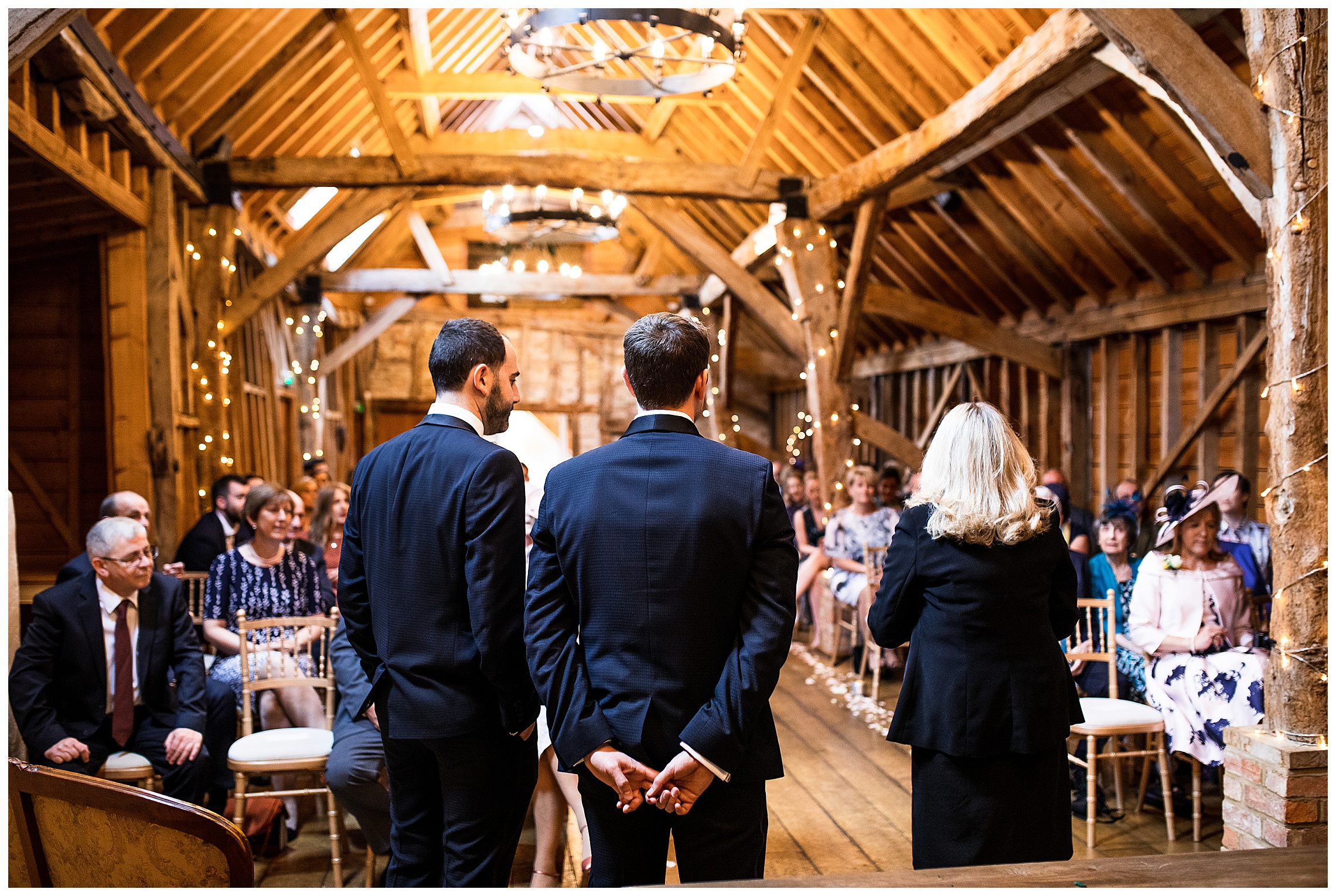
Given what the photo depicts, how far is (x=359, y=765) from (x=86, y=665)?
3.11 ft

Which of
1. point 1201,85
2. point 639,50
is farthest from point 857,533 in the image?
point 1201,85

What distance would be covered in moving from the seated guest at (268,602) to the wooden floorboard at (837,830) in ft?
1.43

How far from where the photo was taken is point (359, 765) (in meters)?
3.02

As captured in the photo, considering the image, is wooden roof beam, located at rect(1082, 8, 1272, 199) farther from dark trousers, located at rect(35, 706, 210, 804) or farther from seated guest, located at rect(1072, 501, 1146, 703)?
dark trousers, located at rect(35, 706, 210, 804)

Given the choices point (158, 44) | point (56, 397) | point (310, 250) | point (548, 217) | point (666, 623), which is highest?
point (158, 44)

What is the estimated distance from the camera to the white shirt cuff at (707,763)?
5.92 feet

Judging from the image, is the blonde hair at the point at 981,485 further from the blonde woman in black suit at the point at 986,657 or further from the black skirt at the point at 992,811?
the black skirt at the point at 992,811

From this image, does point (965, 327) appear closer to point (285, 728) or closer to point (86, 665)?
point (285, 728)

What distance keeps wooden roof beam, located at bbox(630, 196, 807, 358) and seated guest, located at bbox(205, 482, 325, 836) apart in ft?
15.0

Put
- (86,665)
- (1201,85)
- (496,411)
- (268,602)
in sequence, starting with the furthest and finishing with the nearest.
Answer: (268,602) → (1201,85) → (86,665) → (496,411)

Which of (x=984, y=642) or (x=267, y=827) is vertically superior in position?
(x=984, y=642)

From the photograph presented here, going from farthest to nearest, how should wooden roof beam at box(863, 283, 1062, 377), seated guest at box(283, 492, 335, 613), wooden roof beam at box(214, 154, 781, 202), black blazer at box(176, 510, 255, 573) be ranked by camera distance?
wooden roof beam at box(863, 283, 1062, 377) < wooden roof beam at box(214, 154, 781, 202) < black blazer at box(176, 510, 255, 573) < seated guest at box(283, 492, 335, 613)

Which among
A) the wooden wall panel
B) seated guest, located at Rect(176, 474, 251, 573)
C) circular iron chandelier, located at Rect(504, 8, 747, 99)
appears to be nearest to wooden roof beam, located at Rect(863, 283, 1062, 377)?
circular iron chandelier, located at Rect(504, 8, 747, 99)

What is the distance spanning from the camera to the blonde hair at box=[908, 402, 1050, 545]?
2184 millimetres
